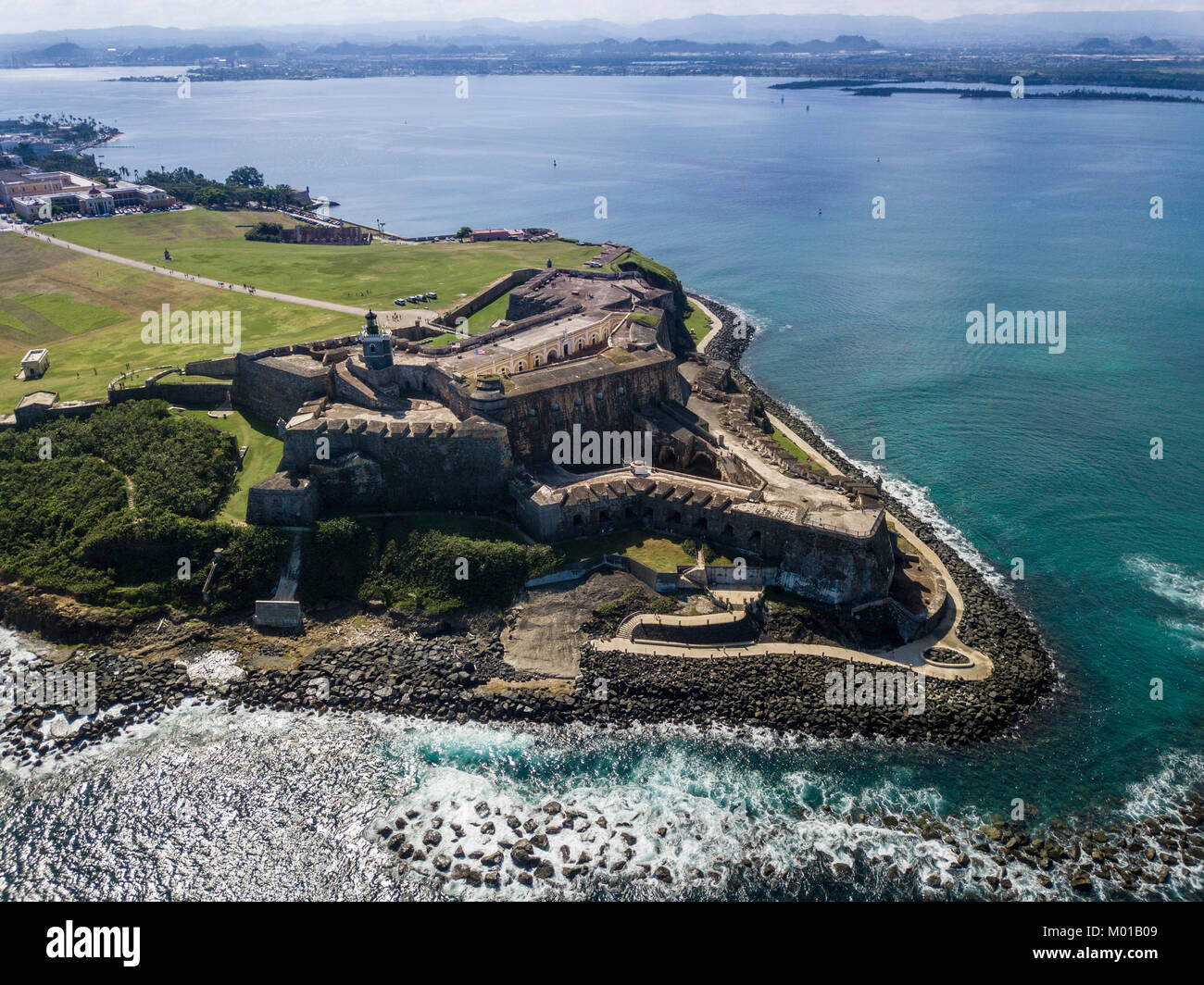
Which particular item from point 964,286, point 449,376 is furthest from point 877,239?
point 449,376

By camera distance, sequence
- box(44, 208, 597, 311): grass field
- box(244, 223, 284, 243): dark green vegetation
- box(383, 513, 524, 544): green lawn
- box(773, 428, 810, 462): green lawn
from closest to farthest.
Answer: box(383, 513, 524, 544): green lawn < box(773, 428, 810, 462): green lawn < box(44, 208, 597, 311): grass field < box(244, 223, 284, 243): dark green vegetation

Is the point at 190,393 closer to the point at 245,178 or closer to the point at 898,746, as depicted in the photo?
the point at 898,746

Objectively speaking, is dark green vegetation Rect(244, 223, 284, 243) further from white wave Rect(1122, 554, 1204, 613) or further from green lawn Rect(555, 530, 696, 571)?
white wave Rect(1122, 554, 1204, 613)

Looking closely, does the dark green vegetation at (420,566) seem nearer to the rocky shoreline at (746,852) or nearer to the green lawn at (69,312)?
the rocky shoreline at (746,852)


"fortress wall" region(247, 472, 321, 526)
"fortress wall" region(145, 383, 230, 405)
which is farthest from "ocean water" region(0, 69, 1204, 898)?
"fortress wall" region(145, 383, 230, 405)

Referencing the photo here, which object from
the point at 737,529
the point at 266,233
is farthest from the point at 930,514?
the point at 266,233

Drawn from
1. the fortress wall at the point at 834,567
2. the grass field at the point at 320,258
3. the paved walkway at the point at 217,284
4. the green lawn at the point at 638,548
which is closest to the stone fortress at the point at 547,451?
the fortress wall at the point at 834,567
